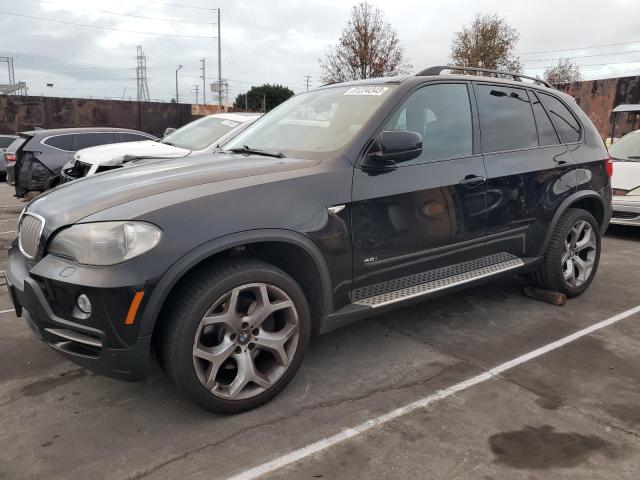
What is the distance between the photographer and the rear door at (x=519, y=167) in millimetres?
3836

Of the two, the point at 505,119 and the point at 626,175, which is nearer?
the point at 505,119

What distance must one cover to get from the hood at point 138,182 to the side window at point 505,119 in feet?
5.08

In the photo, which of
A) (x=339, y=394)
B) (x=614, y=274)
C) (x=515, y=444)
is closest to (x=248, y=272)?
(x=339, y=394)

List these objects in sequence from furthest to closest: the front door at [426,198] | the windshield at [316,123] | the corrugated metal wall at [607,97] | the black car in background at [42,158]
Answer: the corrugated metal wall at [607,97]
the black car in background at [42,158]
the windshield at [316,123]
the front door at [426,198]

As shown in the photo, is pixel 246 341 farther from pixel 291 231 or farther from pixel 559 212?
pixel 559 212

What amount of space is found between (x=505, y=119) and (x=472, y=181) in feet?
2.57

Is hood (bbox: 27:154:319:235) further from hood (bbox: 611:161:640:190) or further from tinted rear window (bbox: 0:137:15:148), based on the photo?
tinted rear window (bbox: 0:137:15:148)

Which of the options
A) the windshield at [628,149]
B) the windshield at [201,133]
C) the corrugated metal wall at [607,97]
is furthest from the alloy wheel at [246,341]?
the corrugated metal wall at [607,97]

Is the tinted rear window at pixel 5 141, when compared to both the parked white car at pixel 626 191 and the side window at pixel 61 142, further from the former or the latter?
the parked white car at pixel 626 191

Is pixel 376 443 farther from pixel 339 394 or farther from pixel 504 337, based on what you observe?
pixel 504 337

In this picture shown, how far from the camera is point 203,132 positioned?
7.61m

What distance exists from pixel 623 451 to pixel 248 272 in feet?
6.55

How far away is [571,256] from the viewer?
459 cm

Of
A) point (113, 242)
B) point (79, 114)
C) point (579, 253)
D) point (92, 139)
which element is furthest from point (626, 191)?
point (79, 114)
